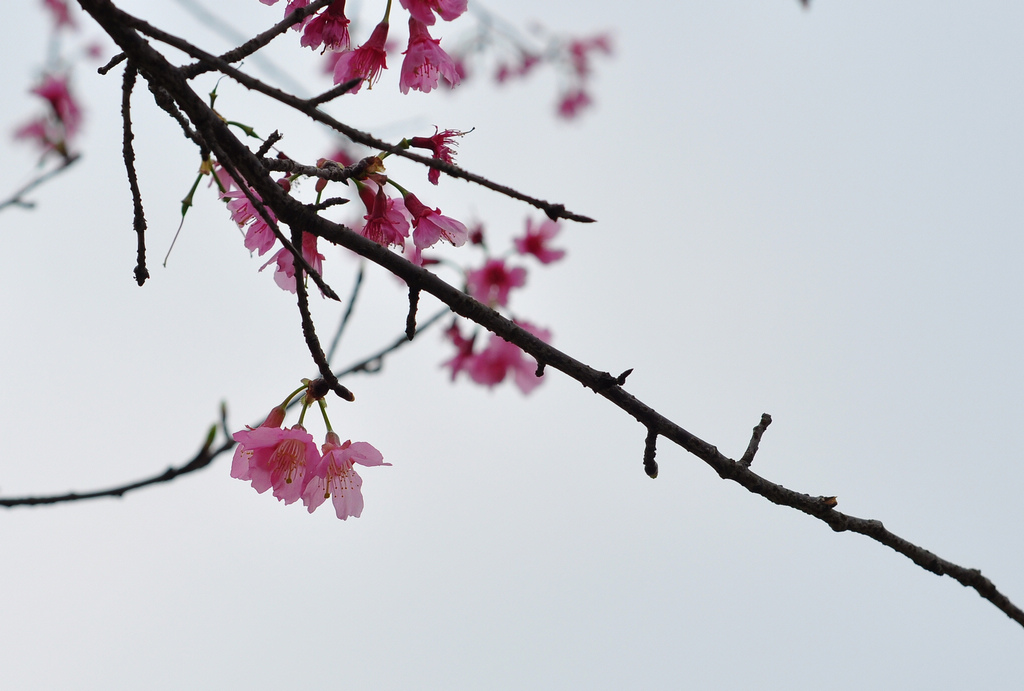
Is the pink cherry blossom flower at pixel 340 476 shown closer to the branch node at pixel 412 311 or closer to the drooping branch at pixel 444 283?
the branch node at pixel 412 311

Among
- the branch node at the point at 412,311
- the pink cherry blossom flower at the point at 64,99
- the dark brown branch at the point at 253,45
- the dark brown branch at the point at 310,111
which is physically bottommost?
the branch node at the point at 412,311

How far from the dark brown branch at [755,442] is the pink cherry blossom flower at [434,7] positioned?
1122 millimetres

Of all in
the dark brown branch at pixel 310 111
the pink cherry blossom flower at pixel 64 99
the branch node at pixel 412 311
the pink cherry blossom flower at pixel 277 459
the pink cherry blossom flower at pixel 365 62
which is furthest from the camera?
the pink cherry blossom flower at pixel 64 99

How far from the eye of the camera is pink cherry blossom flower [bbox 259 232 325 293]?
1.61m

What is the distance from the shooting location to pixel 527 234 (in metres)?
4.36

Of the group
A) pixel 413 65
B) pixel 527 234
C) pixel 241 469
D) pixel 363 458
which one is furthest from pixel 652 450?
pixel 527 234

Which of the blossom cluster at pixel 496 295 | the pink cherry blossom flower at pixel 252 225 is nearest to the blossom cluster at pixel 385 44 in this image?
the pink cherry blossom flower at pixel 252 225

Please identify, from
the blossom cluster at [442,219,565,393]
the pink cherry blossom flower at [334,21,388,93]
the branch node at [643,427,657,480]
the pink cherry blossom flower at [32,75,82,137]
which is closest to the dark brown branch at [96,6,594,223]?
the branch node at [643,427,657,480]

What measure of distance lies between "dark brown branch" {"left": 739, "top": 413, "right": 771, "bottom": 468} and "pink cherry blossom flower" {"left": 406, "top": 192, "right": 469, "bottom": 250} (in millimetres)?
810

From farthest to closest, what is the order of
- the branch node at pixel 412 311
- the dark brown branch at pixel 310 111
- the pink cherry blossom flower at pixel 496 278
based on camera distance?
the pink cherry blossom flower at pixel 496 278 < the branch node at pixel 412 311 < the dark brown branch at pixel 310 111

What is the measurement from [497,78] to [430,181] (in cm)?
860

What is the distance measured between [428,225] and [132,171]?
634 mm

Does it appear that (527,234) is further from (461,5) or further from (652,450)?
(652,450)

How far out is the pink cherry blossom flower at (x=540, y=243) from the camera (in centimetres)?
431
